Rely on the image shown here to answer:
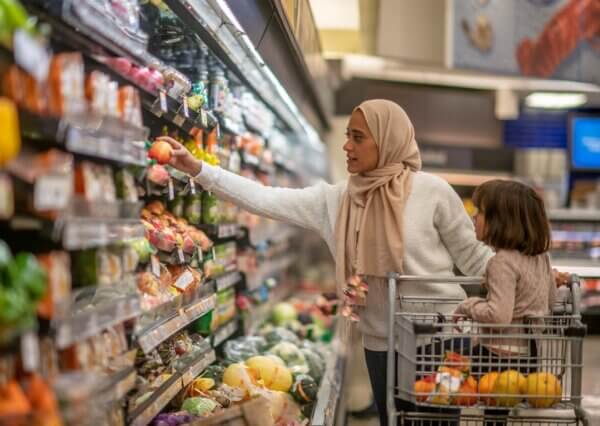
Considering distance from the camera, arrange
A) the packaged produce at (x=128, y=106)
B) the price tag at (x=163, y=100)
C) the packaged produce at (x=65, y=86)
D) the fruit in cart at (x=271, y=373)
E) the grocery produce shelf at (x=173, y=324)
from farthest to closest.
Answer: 1. the fruit in cart at (x=271, y=373)
2. the price tag at (x=163, y=100)
3. the grocery produce shelf at (x=173, y=324)
4. the packaged produce at (x=128, y=106)
5. the packaged produce at (x=65, y=86)

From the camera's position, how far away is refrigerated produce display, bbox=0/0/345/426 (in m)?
1.72

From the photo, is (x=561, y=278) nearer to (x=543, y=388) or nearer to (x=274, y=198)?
(x=543, y=388)

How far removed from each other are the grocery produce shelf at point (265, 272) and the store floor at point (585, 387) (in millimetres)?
945

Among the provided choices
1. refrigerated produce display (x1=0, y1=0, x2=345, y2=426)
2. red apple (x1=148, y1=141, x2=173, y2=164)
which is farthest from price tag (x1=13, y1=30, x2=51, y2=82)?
red apple (x1=148, y1=141, x2=173, y2=164)

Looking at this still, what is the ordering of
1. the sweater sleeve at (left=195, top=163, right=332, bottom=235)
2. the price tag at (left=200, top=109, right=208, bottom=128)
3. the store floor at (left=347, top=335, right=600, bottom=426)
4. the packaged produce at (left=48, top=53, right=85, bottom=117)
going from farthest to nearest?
1. the store floor at (left=347, top=335, right=600, bottom=426)
2. the price tag at (left=200, top=109, right=208, bottom=128)
3. the sweater sleeve at (left=195, top=163, right=332, bottom=235)
4. the packaged produce at (left=48, top=53, right=85, bottom=117)

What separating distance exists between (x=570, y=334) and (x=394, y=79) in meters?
9.78

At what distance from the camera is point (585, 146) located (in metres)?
11.3

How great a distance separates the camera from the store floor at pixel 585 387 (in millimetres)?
5301

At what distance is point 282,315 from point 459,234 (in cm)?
303

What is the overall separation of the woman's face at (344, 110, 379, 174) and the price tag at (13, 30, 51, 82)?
162 centimetres

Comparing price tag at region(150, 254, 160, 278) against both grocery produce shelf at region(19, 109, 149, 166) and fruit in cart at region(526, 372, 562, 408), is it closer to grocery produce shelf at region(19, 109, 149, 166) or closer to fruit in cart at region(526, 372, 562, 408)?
grocery produce shelf at region(19, 109, 149, 166)

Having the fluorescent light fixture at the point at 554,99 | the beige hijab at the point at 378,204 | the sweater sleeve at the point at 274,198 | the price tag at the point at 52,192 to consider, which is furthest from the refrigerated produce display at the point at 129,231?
the fluorescent light fixture at the point at 554,99

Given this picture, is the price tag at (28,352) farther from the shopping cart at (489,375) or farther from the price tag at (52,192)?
the shopping cart at (489,375)

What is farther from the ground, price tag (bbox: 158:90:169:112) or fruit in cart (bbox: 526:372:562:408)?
price tag (bbox: 158:90:169:112)
